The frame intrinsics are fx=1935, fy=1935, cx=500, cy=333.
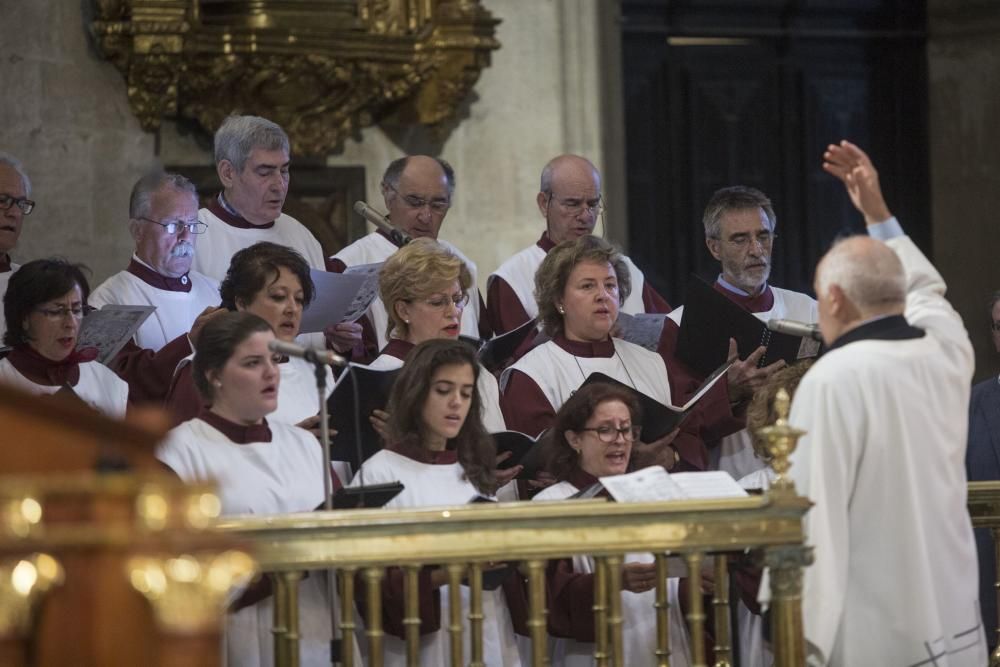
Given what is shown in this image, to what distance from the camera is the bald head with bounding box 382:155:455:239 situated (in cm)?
810

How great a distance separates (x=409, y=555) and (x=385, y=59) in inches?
196

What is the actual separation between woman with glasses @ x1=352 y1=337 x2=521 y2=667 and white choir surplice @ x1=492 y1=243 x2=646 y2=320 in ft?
6.78

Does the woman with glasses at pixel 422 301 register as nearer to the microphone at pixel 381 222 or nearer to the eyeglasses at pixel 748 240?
the microphone at pixel 381 222

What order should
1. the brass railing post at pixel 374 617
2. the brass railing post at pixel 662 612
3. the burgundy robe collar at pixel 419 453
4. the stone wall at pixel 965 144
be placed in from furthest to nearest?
the stone wall at pixel 965 144
the burgundy robe collar at pixel 419 453
the brass railing post at pixel 662 612
the brass railing post at pixel 374 617

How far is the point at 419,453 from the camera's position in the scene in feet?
20.1

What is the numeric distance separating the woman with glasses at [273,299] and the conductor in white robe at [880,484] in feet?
6.47

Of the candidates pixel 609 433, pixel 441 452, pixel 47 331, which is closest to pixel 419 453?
pixel 441 452

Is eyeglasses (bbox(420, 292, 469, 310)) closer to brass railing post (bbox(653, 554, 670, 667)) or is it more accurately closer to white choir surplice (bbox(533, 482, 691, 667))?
white choir surplice (bbox(533, 482, 691, 667))

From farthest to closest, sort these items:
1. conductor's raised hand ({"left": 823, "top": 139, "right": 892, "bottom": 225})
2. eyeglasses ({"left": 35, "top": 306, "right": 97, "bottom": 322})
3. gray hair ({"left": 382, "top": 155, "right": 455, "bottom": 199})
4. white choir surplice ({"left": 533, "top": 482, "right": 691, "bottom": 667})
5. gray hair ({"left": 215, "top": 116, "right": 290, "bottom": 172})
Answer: gray hair ({"left": 382, "top": 155, "right": 455, "bottom": 199})
gray hair ({"left": 215, "top": 116, "right": 290, "bottom": 172})
eyeglasses ({"left": 35, "top": 306, "right": 97, "bottom": 322})
white choir surplice ({"left": 533, "top": 482, "right": 691, "bottom": 667})
conductor's raised hand ({"left": 823, "top": 139, "right": 892, "bottom": 225})

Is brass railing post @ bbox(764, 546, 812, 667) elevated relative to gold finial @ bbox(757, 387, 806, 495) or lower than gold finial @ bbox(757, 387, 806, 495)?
lower

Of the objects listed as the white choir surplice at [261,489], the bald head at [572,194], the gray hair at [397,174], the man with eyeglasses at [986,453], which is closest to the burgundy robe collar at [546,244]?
the bald head at [572,194]

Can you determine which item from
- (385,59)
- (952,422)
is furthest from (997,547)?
(385,59)

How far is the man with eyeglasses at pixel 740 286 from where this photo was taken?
741cm

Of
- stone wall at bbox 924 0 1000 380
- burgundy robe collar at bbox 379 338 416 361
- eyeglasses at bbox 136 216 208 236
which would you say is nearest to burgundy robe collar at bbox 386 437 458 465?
burgundy robe collar at bbox 379 338 416 361
